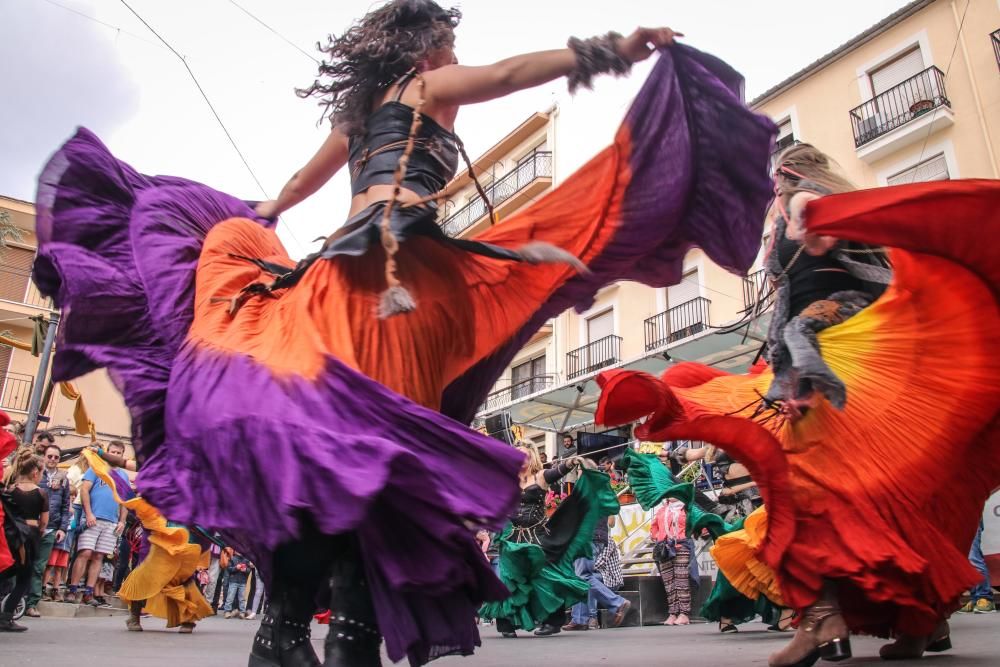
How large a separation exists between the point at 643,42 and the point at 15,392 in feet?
84.6

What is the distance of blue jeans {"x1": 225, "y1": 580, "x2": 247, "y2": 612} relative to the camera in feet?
34.9

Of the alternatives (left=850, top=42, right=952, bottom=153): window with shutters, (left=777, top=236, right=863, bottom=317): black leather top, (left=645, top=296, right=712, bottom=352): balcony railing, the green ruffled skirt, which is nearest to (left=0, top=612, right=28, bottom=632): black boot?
the green ruffled skirt

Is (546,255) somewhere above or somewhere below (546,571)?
above

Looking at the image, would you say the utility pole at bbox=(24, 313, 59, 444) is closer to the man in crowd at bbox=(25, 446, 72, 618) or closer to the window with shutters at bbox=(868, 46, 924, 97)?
the man in crowd at bbox=(25, 446, 72, 618)

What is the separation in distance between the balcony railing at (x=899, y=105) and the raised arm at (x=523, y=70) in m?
14.9

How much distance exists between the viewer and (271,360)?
1807 millimetres

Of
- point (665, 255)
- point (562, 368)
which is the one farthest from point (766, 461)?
point (562, 368)

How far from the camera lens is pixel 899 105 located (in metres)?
15.3

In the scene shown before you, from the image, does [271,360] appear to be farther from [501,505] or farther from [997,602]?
[997,602]

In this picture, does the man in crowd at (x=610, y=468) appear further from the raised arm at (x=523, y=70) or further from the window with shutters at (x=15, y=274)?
the window with shutters at (x=15, y=274)

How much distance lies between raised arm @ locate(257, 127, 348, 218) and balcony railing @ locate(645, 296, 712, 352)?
47.3ft

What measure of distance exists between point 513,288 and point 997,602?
6740 mm

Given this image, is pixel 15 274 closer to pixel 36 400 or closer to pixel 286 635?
pixel 36 400

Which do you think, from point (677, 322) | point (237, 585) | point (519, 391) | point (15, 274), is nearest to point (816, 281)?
point (237, 585)
